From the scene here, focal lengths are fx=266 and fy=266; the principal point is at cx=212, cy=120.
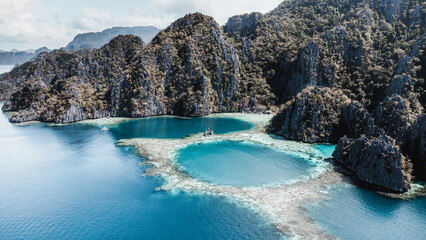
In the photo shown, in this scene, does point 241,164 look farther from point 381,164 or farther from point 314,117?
point 314,117

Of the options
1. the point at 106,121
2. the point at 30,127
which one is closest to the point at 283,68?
the point at 106,121

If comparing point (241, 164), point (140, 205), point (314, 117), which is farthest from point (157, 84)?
point (140, 205)

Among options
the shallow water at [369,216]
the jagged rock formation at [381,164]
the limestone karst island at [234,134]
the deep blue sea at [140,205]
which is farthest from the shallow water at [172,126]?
the shallow water at [369,216]

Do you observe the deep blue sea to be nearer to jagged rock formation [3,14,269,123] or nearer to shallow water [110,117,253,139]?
shallow water [110,117,253,139]

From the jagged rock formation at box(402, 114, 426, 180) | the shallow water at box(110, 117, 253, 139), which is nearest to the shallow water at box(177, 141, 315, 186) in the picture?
the shallow water at box(110, 117, 253, 139)

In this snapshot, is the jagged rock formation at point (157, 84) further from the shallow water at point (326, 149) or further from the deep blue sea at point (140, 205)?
the shallow water at point (326, 149)

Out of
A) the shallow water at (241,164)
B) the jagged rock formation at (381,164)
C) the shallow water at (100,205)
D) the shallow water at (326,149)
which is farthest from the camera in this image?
the shallow water at (326,149)
